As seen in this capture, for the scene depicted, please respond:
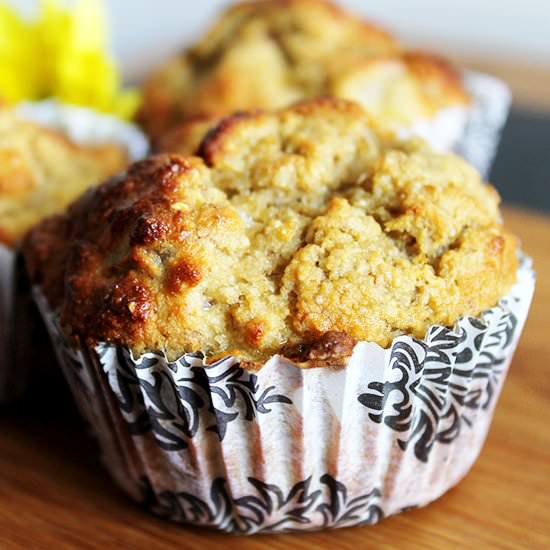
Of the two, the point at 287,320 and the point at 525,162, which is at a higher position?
the point at 287,320

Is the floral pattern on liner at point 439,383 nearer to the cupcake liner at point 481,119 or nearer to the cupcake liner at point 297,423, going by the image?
the cupcake liner at point 297,423

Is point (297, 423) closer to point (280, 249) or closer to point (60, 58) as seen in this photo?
point (280, 249)

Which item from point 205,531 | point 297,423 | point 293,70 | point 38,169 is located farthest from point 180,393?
point 293,70

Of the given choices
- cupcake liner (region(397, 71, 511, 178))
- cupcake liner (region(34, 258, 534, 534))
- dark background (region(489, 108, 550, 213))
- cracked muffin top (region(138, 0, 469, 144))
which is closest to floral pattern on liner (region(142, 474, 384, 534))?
cupcake liner (region(34, 258, 534, 534))

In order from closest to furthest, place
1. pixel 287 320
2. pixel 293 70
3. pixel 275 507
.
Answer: pixel 287 320, pixel 275 507, pixel 293 70

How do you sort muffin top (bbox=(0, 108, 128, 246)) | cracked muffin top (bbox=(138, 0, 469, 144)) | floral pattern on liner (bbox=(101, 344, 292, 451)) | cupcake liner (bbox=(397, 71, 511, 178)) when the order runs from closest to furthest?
1. floral pattern on liner (bbox=(101, 344, 292, 451))
2. muffin top (bbox=(0, 108, 128, 246))
3. cracked muffin top (bbox=(138, 0, 469, 144))
4. cupcake liner (bbox=(397, 71, 511, 178))

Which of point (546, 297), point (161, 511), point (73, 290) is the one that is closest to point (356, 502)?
point (161, 511)

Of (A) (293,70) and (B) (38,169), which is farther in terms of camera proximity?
(A) (293,70)

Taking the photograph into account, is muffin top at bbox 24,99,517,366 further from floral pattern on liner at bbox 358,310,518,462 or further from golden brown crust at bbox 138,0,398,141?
golden brown crust at bbox 138,0,398,141
